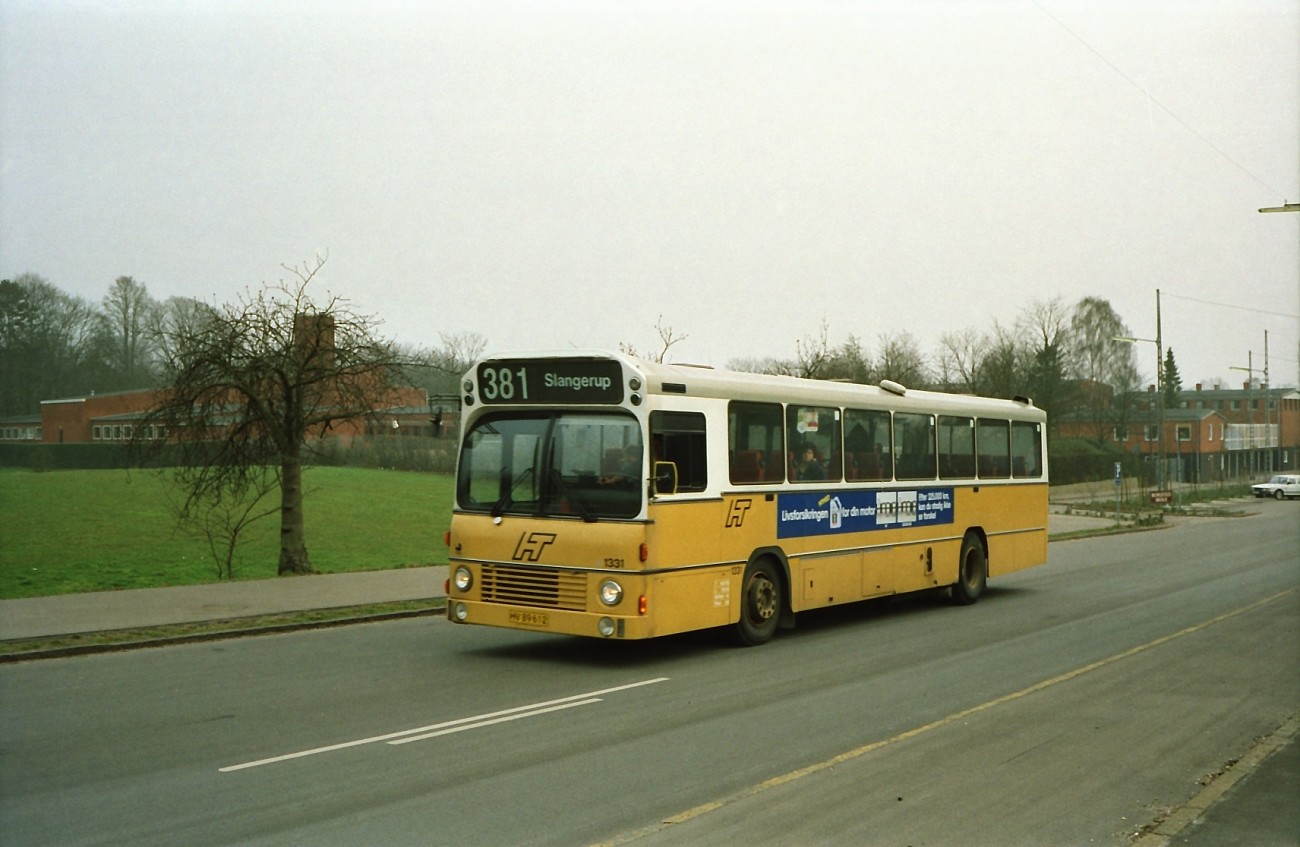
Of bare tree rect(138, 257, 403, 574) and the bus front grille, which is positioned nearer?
the bus front grille

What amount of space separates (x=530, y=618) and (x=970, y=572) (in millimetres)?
9488

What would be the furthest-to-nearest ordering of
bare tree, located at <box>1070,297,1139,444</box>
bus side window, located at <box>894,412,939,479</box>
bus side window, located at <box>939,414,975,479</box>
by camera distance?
1. bare tree, located at <box>1070,297,1139,444</box>
2. bus side window, located at <box>939,414,975,479</box>
3. bus side window, located at <box>894,412,939,479</box>

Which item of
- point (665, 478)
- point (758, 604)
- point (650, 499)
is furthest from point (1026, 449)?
point (650, 499)

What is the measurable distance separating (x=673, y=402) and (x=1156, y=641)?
6857 millimetres

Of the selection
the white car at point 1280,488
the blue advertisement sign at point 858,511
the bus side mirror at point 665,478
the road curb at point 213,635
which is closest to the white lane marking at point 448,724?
the bus side mirror at point 665,478

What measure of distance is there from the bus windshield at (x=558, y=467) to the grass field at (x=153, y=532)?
10945 mm

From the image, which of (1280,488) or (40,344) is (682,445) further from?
(1280,488)

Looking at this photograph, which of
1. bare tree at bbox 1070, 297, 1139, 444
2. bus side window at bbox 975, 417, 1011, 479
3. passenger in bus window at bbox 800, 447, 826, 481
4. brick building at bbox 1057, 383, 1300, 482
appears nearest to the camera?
passenger in bus window at bbox 800, 447, 826, 481

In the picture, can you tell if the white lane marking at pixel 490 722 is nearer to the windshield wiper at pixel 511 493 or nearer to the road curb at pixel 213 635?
the windshield wiper at pixel 511 493

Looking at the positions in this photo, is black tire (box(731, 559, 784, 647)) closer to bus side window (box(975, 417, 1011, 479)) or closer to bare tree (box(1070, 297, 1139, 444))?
bus side window (box(975, 417, 1011, 479))

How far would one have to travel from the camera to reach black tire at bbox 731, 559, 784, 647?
1342 centimetres

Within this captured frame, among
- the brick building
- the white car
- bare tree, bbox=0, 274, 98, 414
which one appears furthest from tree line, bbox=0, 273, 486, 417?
the white car

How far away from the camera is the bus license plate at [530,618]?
39.1 feet

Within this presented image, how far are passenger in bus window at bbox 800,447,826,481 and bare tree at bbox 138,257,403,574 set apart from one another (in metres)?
10.0
